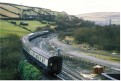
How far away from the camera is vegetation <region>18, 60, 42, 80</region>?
29.0 m

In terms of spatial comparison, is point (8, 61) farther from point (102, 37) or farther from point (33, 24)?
point (33, 24)

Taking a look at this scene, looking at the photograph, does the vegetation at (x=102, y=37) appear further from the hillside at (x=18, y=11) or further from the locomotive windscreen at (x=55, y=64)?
the locomotive windscreen at (x=55, y=64)

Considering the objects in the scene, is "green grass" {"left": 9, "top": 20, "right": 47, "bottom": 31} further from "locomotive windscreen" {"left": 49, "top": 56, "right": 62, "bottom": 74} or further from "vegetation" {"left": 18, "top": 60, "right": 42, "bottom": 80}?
"locomotive windscreen" {"left": 49, "top": 56, "right": 62, "bottom": 74}

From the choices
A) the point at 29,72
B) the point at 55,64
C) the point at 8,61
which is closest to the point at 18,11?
the point at 8,61

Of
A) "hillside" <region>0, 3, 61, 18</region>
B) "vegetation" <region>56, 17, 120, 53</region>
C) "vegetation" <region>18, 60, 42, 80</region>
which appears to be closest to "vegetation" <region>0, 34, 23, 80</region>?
"vegetation" <region>18, 60, 42, 80</region>

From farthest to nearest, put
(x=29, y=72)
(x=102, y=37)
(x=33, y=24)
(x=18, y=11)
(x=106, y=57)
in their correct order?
1. (x=18, y=11)
2. (x=33, y=24)
3. (x=102, y=37)
4. (x=106, y=57)
5. (x=29, y=72)

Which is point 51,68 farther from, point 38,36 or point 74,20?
point 74,20

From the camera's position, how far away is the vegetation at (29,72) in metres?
29.0

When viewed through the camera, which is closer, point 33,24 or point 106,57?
point 106,57

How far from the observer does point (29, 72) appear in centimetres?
3128

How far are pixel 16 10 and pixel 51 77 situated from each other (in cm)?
7535

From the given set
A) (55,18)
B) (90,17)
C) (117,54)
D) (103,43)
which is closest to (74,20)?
(55,18)

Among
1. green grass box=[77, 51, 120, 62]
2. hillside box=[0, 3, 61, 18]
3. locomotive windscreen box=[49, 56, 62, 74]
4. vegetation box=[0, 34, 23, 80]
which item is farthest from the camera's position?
hillside box=[0, 3, 61, 18]

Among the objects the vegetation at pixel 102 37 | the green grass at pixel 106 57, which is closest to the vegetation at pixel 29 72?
the green grass at pixel 106 57
